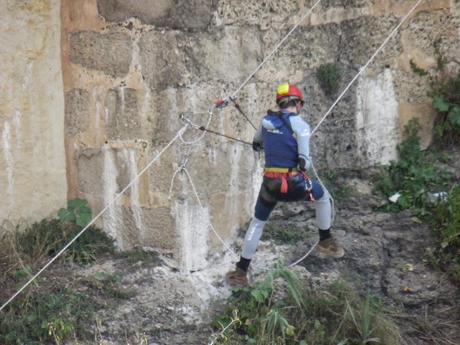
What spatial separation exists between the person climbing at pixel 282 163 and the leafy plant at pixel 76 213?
55.7 inches

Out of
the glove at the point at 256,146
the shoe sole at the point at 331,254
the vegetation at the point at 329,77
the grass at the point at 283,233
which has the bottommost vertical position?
the shoe sole at the point at 331,254

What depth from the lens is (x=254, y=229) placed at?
238 inches

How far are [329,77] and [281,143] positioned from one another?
1.57 metres

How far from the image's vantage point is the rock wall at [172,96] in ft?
20.1

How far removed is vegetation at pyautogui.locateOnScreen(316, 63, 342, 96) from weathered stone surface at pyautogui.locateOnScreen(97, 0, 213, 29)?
56.1 inches

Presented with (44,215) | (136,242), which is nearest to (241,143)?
(136,242)

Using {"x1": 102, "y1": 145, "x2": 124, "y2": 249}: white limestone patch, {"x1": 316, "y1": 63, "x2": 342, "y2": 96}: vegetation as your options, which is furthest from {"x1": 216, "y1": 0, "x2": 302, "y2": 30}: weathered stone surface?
{"x1": 102, "y1": 145, "x2": 124, "y2": 249}: white limestone patch

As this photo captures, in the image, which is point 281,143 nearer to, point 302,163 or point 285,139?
point 285,139

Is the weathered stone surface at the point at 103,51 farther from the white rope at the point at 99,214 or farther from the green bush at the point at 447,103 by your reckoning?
the green bush at the point at 447,103

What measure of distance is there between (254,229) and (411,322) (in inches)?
56.7

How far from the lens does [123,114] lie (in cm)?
629

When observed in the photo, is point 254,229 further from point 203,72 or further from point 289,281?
point 203,72

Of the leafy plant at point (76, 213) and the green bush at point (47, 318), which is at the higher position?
the leafy plant at point (76, 213)

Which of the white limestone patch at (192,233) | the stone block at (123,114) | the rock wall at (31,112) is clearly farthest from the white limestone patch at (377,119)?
the rock wall at (31,112)
